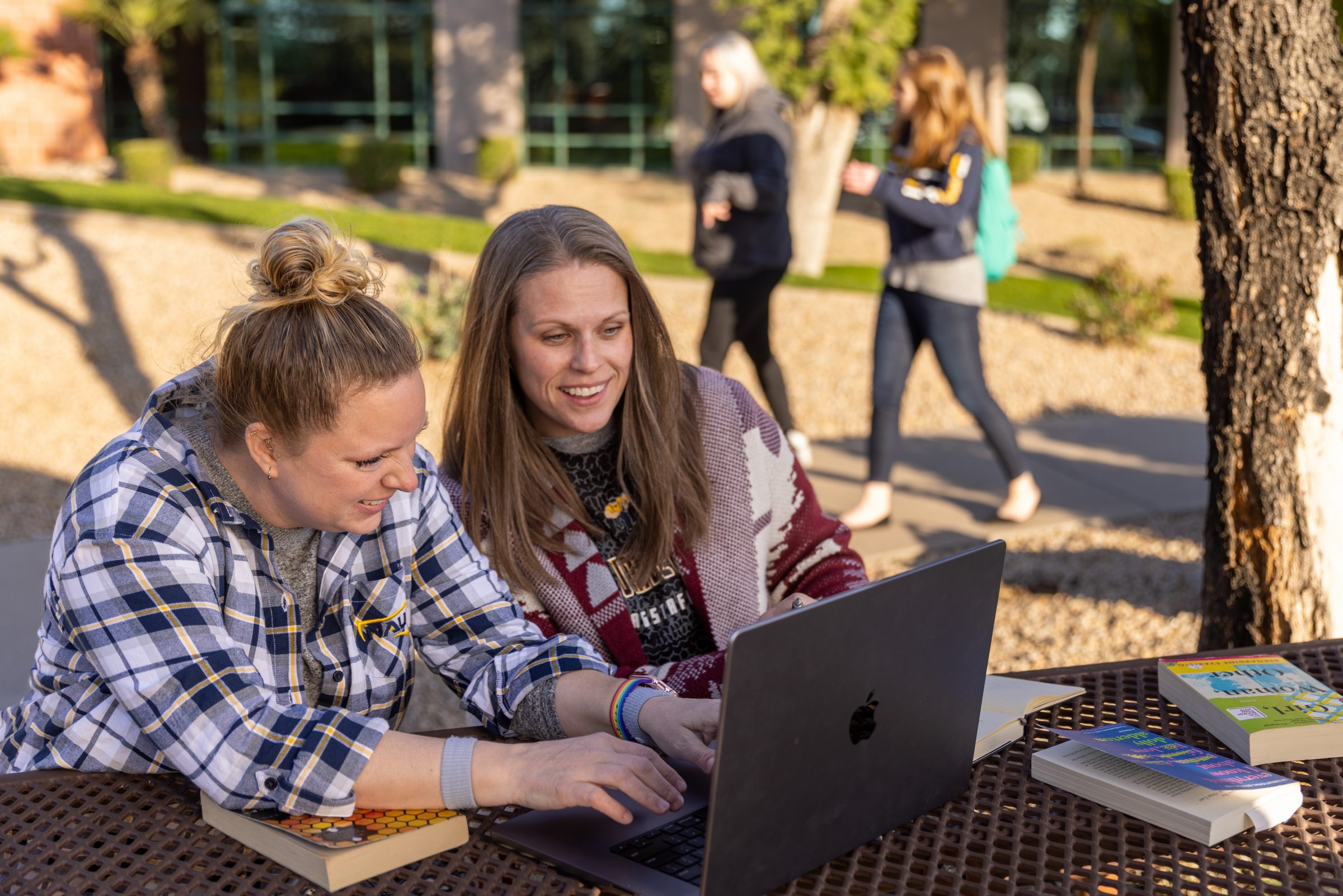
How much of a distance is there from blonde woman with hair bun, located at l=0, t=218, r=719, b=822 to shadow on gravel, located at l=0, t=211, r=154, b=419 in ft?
18.7

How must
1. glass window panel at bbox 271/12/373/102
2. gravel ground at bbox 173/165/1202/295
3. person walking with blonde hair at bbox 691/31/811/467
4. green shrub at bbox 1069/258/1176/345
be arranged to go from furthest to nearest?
glass window panel at bbox 271/12/373/102
gravel ground at bbox 173/165/1202/295
green shrub at bbox 1069/258/1176/345
person walking with blonde hair at bbox 691/31/811/467

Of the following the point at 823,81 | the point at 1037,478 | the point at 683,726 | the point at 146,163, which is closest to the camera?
the point at 683,726

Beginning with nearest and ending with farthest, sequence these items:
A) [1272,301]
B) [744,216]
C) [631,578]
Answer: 1. [631,578]
2. [1272,301]
3. [744,216]

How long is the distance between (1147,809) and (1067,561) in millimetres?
3951

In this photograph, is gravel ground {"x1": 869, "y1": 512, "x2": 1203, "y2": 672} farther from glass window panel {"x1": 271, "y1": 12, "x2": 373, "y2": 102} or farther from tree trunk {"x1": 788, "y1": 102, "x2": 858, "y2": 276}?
glass window panel {"x1": 271, "y1": 12, "x2": 373, "y2": 102}

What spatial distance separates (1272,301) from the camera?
10.1 feet

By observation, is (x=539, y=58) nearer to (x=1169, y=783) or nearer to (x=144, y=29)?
(x=144, y=29)

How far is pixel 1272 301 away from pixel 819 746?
7.48ft

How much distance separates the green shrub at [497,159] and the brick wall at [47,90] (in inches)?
239

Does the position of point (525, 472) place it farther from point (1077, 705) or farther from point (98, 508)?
point (1077, 705)

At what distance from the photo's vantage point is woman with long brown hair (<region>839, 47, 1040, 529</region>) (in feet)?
17.1

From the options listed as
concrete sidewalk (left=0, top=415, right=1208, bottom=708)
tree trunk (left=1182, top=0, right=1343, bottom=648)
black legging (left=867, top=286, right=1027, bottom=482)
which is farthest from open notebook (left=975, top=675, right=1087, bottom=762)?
black legging (left=867, top=286, right=1027, bottom=482)

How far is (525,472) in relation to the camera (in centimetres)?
231

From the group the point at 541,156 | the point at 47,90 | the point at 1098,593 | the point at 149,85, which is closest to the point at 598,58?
the point at 541,156
